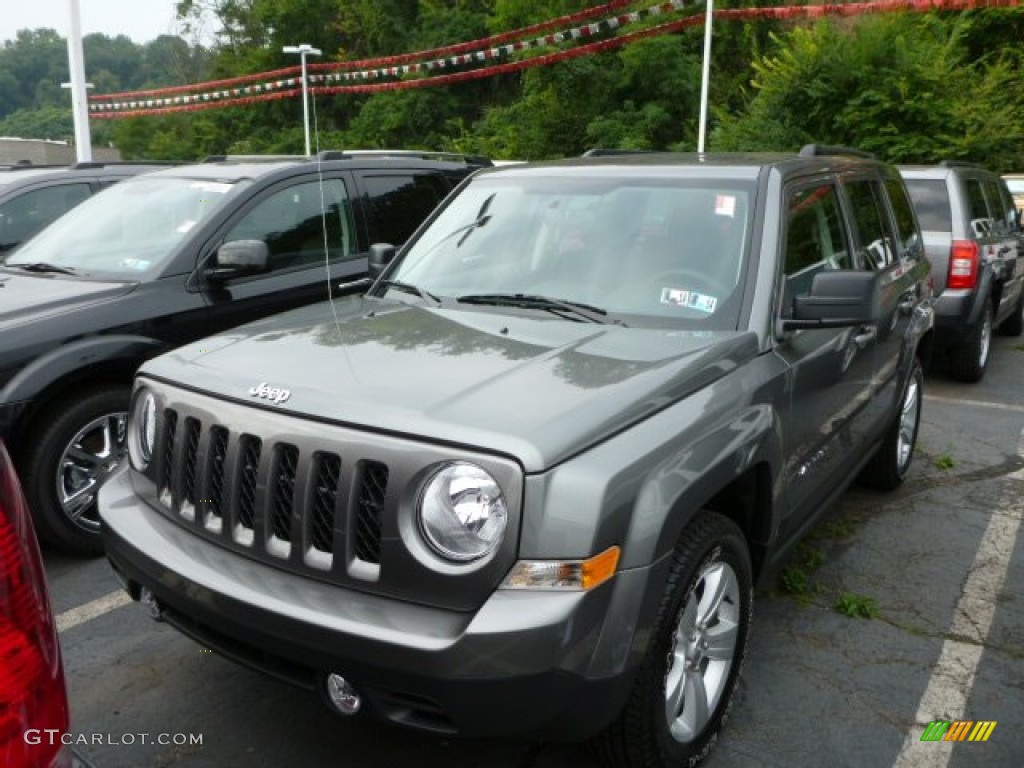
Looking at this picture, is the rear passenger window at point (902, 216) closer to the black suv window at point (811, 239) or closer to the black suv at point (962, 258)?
the black suv window at point (811, 239)

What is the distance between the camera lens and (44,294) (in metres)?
4.35

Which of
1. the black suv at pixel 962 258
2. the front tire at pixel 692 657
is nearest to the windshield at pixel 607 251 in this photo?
the front tire at pixel 692 657

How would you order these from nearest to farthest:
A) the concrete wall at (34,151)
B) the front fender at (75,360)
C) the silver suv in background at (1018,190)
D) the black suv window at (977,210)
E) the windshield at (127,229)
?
the front fender at (75,360) → the windshield at (127,229) → the black suv window at (977,210) → the silver suv in background at (1018,190) → the concrete wall at (34,151)

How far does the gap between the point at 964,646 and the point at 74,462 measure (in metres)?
3.77

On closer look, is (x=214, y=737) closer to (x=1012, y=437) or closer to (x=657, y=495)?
(x=657, y=495)

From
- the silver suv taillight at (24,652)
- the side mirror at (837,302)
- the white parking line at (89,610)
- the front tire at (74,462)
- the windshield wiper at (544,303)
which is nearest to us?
the silver suv taillight at (24,652)

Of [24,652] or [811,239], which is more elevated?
[811,239]

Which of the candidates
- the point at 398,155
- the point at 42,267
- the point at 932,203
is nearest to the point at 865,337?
the point at 398,155

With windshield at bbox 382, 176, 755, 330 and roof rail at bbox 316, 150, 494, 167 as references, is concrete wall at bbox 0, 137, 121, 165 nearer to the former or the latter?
roof rail at bbox 316, 150, 494, 167

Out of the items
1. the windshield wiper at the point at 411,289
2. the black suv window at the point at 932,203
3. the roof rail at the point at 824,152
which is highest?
the roof rail at the point at 824,152

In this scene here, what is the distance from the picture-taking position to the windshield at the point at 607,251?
3.24m

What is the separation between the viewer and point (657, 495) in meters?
2.29

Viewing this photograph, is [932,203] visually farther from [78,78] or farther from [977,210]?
[78,78]

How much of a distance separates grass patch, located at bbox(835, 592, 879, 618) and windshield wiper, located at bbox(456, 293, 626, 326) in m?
1.63
